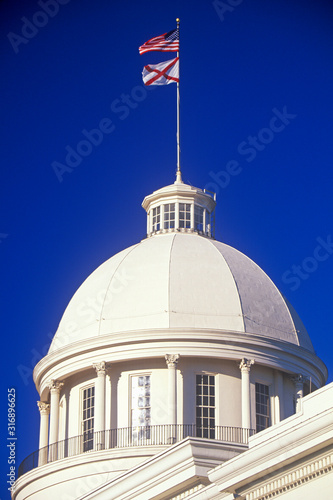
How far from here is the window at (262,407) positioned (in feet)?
156

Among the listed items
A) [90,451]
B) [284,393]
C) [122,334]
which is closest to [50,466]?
[90,451]

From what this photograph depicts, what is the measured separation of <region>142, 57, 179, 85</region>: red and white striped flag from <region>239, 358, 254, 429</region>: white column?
1086 cm

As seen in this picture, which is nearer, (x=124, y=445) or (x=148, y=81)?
(x=124, y=445)

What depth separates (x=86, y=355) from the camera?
4875cm

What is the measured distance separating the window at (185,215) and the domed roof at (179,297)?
49.0 inches

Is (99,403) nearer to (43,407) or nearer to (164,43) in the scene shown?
(43,407)

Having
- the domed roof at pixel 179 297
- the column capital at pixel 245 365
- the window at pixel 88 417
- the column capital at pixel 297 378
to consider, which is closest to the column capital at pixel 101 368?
the window at pixel 88 417

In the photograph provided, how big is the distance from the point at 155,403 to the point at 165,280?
4.45m

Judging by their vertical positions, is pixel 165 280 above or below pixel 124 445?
above

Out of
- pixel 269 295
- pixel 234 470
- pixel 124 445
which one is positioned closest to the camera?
pixel 234 470

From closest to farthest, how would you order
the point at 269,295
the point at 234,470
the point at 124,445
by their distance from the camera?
the point at 234,470 → the point at 124,445 → the point at 269,295

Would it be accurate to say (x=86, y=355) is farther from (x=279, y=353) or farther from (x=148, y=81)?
(x=148, y=81)

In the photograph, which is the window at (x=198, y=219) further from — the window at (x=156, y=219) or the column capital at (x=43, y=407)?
the column capital at (x=43, y=407)

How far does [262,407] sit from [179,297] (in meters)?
4.65
